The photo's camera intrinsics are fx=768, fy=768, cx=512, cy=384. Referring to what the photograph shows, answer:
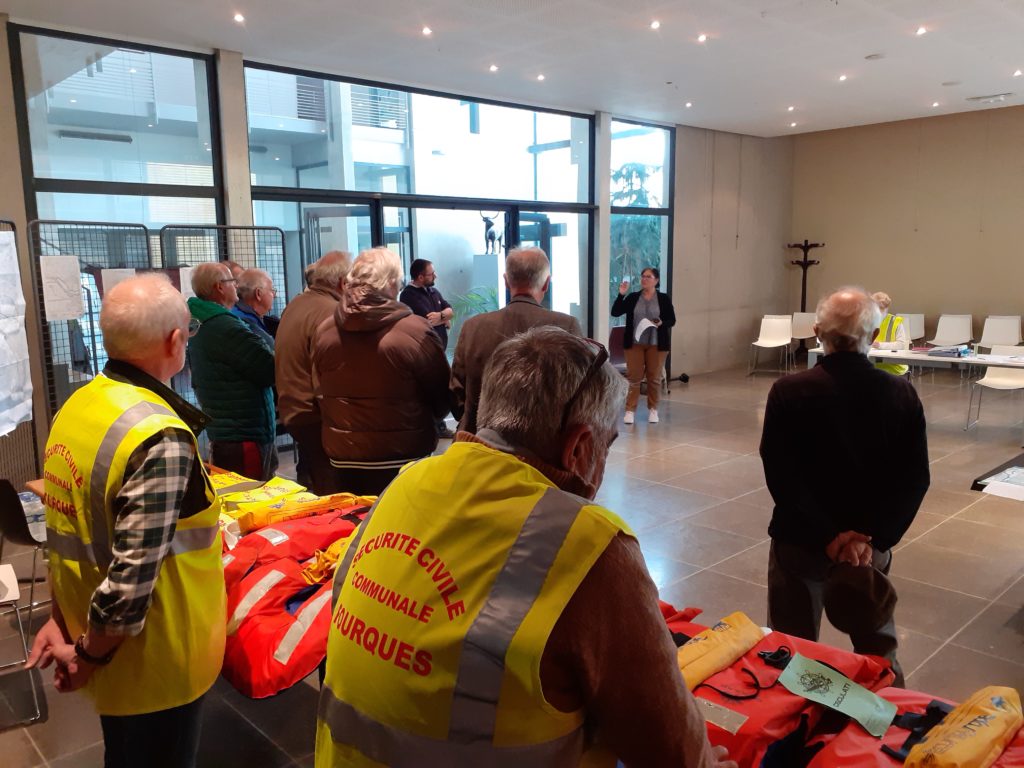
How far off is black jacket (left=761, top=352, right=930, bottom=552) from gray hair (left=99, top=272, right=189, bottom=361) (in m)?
1.81

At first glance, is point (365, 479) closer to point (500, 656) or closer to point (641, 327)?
point (500, 656)

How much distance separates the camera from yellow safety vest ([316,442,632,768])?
98 cm

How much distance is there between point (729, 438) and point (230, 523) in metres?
5.55

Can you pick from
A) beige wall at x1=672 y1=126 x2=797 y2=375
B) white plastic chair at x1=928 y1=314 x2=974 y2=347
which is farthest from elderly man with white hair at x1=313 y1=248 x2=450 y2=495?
white plastic chair at x1=928 y1=314 x2=974 y2=347

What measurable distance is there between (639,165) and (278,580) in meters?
9.00

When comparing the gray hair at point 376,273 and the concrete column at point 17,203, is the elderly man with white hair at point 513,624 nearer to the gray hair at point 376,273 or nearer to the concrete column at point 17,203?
the gray hair at point 376,273

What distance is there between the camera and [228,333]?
3355 mm

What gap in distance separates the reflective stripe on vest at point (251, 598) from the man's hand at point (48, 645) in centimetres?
39

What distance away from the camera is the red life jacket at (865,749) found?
147cm

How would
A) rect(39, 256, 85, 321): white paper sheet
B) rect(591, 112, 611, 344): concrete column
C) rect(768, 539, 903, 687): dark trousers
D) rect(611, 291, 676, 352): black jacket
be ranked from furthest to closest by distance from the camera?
1. rect(591, 112, 611, 344): concrete column
2. rect(611, 291, 676, 352): black jacket
3. rect(39, 256, 85, 321): white paper sheet
4. rect(768, 539, 903, 687): dark trousers

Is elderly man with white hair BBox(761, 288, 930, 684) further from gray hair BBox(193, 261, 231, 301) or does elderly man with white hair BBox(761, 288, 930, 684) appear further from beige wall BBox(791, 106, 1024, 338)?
beige wall BBox(791, 106, 1024, 338)

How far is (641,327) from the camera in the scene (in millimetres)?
7934

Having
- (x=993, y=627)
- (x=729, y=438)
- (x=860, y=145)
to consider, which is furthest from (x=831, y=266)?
(x=993, y=627)

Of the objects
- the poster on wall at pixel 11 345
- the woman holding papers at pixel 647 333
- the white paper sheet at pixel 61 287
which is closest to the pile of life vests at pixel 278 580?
the poster on wall at pixel 11 345
